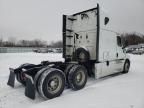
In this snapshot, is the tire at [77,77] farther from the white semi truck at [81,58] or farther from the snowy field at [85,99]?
the snowy field at [85,99]

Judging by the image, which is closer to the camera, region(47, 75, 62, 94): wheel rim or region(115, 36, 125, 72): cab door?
region(47, 75, 62, 94): wheel rim

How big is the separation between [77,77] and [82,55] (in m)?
1.60

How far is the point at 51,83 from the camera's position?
3996 millimetres

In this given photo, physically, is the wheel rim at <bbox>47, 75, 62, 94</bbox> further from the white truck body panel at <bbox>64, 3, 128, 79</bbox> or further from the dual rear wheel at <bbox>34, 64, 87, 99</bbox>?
the white truck body panel at <bbox>64, 3, 128, 79</bbox>

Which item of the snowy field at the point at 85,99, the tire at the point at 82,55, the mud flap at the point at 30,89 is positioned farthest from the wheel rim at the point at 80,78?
the mud flap at the point at 30,89

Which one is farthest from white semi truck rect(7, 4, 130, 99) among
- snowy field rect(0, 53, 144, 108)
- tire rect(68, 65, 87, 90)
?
snowy field rect(0, 53, 144, 108)

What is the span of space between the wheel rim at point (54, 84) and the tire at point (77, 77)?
53cm

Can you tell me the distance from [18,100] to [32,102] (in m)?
0.45

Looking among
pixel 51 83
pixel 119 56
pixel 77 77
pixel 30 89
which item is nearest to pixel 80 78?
pixel 77 77

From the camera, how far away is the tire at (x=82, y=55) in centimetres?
601

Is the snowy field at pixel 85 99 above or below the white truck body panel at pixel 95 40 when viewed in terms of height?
below

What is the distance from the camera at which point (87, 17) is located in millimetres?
6195

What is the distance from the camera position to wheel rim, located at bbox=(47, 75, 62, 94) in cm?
396

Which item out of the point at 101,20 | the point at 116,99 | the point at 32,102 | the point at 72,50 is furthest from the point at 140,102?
the point at 72,50
